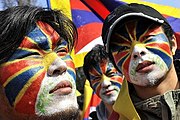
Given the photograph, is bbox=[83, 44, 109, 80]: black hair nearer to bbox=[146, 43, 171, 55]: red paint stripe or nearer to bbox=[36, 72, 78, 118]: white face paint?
bbox=[146, 43, 171, 55]: red paint stripe

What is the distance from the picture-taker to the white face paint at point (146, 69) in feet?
9.51

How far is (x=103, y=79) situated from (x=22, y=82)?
226 centimetres

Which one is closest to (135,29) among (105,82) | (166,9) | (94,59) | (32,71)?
(32,71)

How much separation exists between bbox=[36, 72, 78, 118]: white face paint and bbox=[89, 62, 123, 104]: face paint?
2.01 meters

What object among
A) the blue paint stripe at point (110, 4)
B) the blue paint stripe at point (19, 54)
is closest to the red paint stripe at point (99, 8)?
the blue paint stripe at point (110, 4)

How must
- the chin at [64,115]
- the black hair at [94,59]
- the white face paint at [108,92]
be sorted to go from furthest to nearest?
the black hair at [94,59] → the white face paint at [108,92] → the chin at [64,115]

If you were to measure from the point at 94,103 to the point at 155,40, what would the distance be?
284cm

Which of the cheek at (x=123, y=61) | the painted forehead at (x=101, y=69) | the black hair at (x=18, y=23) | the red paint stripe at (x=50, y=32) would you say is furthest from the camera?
the painted forehead at (x=101, y=69)

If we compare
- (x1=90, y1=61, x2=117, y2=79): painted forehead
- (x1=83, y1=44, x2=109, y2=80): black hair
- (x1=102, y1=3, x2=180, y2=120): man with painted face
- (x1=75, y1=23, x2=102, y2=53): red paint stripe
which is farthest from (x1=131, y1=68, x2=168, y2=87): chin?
(x1=75, y1=23, x2=102, y2=53): red paint stripe

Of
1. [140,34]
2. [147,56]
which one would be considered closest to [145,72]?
[147,56]

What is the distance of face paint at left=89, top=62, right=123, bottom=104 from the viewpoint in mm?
4145

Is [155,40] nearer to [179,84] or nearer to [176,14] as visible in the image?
[179,84]

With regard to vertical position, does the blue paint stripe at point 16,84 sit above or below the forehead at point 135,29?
above

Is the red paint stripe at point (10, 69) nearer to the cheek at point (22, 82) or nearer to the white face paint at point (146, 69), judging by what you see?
the cheek at point (22, 82)
